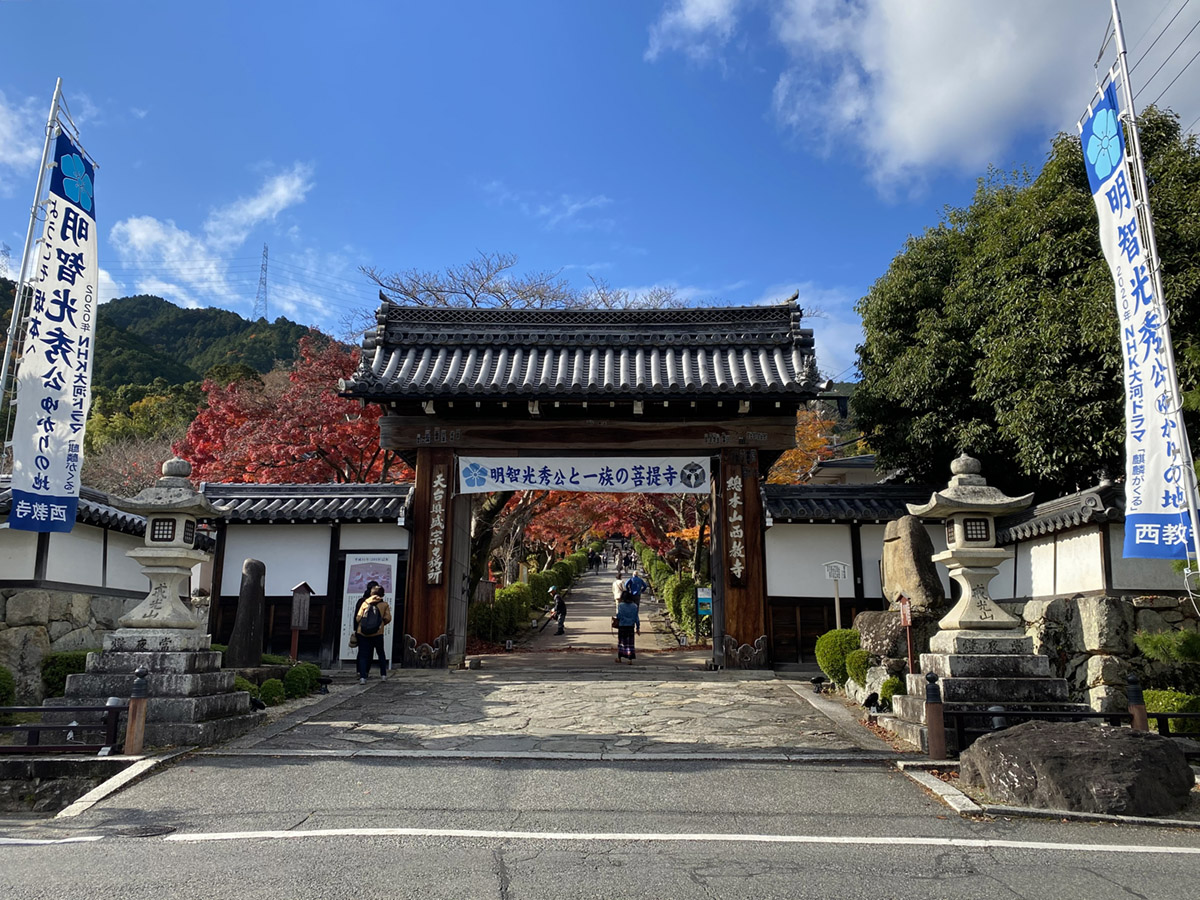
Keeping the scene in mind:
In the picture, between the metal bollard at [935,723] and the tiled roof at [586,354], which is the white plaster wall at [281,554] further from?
the metal bollard at [935,723]

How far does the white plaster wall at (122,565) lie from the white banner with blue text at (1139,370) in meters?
14.8

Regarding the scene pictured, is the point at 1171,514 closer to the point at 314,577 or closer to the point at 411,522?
the point at 411,522

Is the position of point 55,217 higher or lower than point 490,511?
higher

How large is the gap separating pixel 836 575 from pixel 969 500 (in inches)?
249

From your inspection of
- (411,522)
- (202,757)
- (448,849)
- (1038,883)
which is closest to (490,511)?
(411,522)

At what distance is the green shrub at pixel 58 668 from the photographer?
1155 centimetres

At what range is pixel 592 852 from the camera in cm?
562

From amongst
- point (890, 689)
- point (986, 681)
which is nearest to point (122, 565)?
point (890, 689)

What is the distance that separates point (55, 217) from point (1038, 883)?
1193 cm

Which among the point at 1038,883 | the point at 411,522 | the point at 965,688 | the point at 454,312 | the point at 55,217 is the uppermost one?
the point at 454,312

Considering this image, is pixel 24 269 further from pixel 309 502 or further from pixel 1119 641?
pixel 1119 641

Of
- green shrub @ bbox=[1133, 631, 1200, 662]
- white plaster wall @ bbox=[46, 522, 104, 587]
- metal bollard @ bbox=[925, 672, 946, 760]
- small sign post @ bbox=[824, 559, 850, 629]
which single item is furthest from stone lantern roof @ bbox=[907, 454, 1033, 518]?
white plaster wall @ bbox=[46, 522, 104, 587]

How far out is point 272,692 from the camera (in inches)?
459

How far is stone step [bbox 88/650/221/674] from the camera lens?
9164 mm
